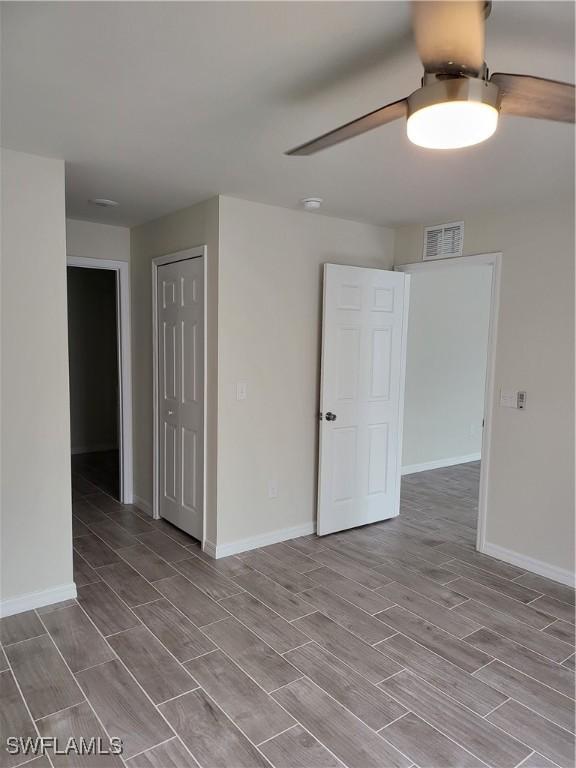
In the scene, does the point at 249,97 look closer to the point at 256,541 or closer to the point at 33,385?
the point at 33,385

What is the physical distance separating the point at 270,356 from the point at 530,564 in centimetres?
224

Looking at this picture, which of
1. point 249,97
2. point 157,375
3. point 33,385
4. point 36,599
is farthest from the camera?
point 157,375

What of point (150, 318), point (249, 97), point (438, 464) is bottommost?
point (438, 464)

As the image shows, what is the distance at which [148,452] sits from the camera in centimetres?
443

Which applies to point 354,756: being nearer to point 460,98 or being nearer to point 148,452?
point 460,98

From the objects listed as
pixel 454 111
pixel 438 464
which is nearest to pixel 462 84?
pixel 454 111

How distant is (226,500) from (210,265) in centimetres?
159

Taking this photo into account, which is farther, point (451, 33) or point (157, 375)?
point (157, 375)

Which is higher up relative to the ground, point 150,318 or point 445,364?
point 150,318

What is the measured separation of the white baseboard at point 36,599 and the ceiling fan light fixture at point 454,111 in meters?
2.88

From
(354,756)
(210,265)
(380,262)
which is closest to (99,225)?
(210,265)

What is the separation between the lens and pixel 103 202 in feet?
11.4

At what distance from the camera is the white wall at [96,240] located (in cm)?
412

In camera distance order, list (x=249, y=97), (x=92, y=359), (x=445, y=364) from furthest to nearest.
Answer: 1. (x=92, y=359)
2. (x=445, y=364)
3. (x=249, y=97)
